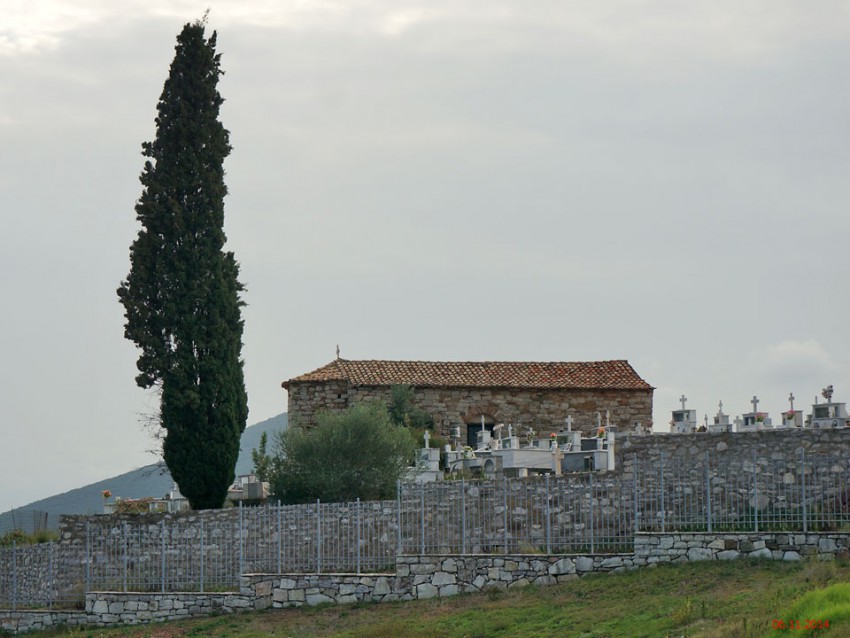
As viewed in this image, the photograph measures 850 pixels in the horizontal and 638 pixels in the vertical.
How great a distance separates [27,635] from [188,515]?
17.1 feet

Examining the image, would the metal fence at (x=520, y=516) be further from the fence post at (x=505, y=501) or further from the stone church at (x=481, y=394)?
the stone church at (x=481, y=394)

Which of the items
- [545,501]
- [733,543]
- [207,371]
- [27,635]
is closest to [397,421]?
[207,371]

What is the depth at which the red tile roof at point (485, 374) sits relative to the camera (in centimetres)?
5006

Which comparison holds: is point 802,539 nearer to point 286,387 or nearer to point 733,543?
point 733,543

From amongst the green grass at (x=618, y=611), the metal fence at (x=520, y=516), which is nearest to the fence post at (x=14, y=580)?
the green grass at (x=618, y=611)

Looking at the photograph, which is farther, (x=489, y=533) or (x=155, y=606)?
(x=155, y=606)

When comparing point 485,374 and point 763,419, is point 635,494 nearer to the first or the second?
point 763,419

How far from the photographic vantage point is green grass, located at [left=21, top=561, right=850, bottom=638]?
63.2 feet

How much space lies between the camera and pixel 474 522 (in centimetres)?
2798

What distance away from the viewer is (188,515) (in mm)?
32562

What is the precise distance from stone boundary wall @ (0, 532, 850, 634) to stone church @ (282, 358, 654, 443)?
56.6 feet

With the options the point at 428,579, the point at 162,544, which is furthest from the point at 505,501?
the point at 162,544

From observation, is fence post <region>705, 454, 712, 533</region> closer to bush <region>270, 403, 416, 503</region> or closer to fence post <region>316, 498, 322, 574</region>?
fence post <region>316, 498, 322, 574</region>

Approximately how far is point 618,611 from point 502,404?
27.9 metres
